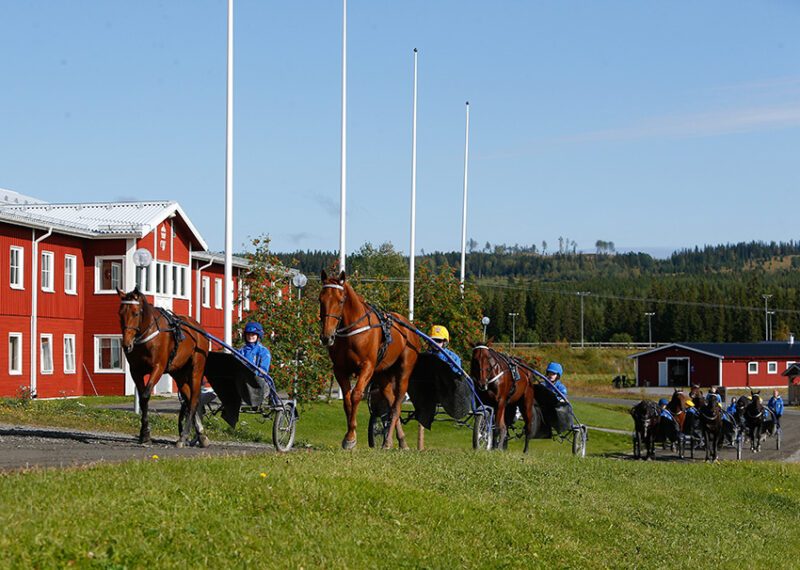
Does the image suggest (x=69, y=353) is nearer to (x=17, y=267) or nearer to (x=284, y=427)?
(x=17, y=267)

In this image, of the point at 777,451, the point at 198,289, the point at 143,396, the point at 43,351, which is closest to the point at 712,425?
the point at 777,451

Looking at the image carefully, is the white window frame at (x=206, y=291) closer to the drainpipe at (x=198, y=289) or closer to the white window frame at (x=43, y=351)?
the drainpipe at (x=198, y=289)

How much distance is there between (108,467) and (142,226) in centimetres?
3841

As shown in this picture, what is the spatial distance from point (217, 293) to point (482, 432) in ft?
141

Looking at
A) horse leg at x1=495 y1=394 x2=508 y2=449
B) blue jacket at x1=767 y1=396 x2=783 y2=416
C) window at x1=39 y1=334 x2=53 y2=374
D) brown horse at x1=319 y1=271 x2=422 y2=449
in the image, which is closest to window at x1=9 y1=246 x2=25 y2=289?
window at x1=39 y1=334 x2=53 y2=374

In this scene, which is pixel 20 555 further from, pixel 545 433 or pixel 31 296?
pixel 31 296

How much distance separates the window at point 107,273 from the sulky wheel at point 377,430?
32557mm

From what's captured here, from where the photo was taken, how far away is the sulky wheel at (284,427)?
17.5 meters

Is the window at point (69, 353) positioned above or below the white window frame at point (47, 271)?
below

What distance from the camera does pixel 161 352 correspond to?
57.8 feet

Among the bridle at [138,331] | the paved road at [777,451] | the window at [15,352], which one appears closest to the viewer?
the bridle at [138,331]

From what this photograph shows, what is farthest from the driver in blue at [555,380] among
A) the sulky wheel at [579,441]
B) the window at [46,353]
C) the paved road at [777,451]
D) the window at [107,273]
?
the window at [107,273]

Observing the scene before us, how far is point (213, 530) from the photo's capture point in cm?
924

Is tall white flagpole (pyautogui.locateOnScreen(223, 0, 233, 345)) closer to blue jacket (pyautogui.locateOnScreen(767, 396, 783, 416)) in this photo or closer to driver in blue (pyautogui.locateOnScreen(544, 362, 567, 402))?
driver in blue (pyautogui.locateOnScreen(544, 362, 567, 402))
